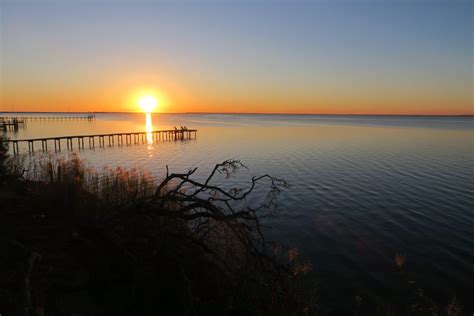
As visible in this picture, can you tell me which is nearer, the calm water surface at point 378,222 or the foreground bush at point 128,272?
the foreground bush at point 128,272

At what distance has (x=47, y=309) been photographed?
432 centimetres

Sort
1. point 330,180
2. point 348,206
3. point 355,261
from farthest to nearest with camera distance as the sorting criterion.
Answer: point 330,180, point 348,206, point 355,261

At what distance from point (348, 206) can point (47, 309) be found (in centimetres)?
1350

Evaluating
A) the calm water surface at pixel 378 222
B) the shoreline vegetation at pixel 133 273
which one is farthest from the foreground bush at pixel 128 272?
the calm water surface at pixel 378 222

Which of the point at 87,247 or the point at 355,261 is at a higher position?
the point at 87,247

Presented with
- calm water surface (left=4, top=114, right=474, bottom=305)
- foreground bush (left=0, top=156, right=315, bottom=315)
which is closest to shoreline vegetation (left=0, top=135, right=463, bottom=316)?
foreground bush (left=0, top=156, right=315, bottom=315)

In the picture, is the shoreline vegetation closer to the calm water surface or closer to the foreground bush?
the foreground bush

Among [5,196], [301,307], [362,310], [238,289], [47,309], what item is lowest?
[362,310]

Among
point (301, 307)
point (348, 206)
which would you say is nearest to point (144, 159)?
point (348, 206)

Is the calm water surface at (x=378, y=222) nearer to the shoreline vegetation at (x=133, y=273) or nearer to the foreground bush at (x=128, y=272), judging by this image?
the shoreline vegetation at (x=133, y=273)

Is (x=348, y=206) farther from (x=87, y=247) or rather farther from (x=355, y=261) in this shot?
Result: (x=87, y=247)

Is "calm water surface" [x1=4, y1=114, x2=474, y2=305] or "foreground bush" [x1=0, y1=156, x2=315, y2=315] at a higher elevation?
"foreground bush" [x1=0, y1=156, x2=315, y2=315]

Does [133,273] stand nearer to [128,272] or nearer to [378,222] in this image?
[128,272]

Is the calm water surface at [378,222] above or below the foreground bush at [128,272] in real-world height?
below
